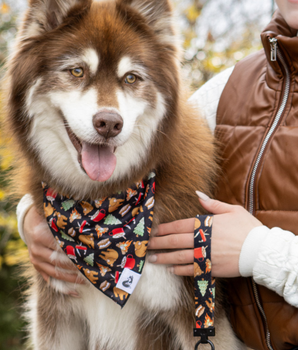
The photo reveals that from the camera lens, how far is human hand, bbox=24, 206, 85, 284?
1.60 metres

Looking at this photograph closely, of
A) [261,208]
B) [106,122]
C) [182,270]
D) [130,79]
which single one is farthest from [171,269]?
[130,79]

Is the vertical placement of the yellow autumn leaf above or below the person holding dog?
above

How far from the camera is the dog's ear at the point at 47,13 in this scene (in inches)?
56.0

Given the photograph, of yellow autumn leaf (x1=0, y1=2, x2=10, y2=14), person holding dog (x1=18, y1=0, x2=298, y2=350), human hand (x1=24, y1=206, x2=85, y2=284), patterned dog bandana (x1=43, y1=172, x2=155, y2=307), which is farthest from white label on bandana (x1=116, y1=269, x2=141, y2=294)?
yellow autumn leaf (x1=0, y1=2, x2=10, y2=14)

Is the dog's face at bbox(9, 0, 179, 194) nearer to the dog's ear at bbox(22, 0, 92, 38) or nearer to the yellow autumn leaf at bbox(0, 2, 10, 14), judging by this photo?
the dog's ear at bbox(22, 0, 92, 38)

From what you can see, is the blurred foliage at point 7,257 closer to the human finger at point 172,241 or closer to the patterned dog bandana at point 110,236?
the patterned dog bandana at point 110,236

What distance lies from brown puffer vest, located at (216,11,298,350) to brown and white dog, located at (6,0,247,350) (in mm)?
171

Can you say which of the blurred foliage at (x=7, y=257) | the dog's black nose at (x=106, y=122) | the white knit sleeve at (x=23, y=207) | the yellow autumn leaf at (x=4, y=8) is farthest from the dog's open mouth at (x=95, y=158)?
the yellow autumn leaf at (x=4, y=8)

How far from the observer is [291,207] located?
4.23 feet

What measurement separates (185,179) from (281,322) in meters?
0.67

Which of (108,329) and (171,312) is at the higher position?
(171,312)

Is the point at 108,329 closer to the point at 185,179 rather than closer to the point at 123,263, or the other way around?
the point at 123,263

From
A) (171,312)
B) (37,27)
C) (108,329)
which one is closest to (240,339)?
(171,312)

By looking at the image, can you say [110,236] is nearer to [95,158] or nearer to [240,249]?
[95,158]
